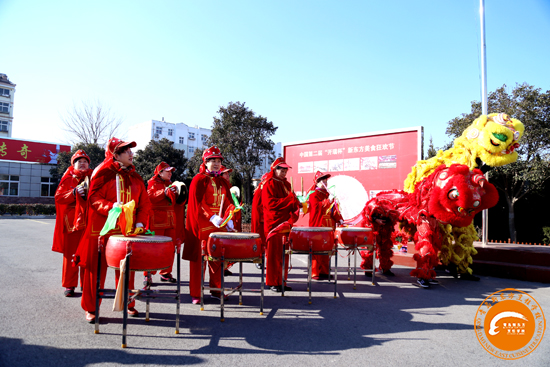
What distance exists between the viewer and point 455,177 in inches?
210

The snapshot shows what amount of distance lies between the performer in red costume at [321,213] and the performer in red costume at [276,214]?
124 cm

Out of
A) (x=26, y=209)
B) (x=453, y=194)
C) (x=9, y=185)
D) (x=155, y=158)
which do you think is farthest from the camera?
(x=9, y=185)

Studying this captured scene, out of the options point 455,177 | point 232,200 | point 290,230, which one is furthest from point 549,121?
point 232,200

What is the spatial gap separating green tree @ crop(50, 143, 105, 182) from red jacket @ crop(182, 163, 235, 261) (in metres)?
24.1

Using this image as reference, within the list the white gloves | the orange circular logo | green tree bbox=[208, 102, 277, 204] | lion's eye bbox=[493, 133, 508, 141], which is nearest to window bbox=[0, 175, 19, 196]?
green tree bbox=[208, 102, 277, 204]

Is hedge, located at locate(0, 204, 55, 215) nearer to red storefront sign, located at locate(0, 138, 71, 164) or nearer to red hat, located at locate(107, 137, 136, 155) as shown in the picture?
red storefront sign, located at locate(0, 138, 71, 164)

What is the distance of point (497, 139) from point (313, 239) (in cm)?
350

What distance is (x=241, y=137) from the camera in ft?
54.6

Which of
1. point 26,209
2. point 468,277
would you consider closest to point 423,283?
point 468,277

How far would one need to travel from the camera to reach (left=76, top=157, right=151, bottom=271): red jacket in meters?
3.57

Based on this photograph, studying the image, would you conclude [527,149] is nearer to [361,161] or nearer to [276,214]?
[361,161]

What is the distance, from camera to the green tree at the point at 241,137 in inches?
656

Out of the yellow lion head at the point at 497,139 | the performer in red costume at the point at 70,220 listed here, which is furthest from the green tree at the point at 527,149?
the performer in red costume at the point at 70,220

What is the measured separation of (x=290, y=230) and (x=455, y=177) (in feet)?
8.77
